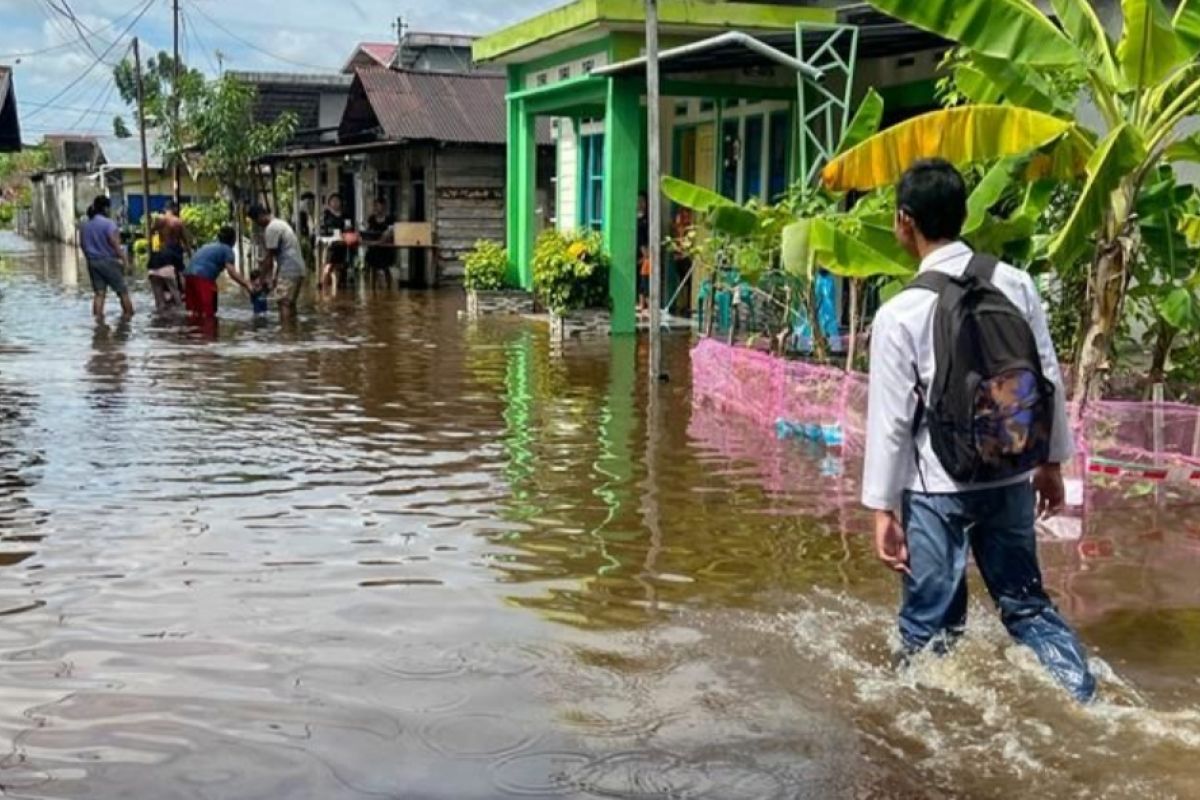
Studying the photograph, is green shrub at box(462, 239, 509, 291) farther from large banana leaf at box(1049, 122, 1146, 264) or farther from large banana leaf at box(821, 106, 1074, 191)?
large banana leaf at box(1049, 122, 1146, 264)

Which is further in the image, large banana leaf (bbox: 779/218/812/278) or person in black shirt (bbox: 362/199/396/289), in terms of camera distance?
person in black shirt (bbox: 362/199/396/289)

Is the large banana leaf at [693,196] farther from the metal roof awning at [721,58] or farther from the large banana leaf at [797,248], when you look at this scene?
the metal roof awning at [721,58]

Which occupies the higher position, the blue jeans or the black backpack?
the black backpack

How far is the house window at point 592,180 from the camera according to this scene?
20641mm

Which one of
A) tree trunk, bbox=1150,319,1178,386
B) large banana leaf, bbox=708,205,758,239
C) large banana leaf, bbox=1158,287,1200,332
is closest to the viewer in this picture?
large banana leaf, bbox=1158,287,1200,332

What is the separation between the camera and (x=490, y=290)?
20.6 m

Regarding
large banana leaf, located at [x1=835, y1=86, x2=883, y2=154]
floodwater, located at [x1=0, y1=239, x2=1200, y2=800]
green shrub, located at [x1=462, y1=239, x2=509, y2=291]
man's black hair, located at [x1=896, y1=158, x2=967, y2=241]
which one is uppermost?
large banana leaf, located at [x1=835, y1=86, x2=883, y2=154]

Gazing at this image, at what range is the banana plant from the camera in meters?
6.78

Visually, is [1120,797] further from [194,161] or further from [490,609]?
[194,161]

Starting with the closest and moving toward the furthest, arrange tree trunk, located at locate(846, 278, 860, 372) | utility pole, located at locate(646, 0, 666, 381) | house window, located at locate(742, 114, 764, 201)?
tree trunk, located at locate(846, 278, 860, 372)
utility pole, located at locate(646, 0, 666, 381)
house window, located at locate(742, 114, 764, 201)

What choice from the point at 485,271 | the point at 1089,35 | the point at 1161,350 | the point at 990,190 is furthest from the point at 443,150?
the point at 990,190

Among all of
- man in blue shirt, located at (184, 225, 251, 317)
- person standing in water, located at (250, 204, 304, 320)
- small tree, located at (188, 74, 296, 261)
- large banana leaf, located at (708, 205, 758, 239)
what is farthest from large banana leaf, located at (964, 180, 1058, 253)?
small tree, located at (188, 74, 296, 261)

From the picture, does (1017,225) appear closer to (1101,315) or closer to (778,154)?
(1101,315)

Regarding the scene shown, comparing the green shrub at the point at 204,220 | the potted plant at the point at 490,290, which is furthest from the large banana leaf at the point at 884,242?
the green shrub at the point at 204,220
